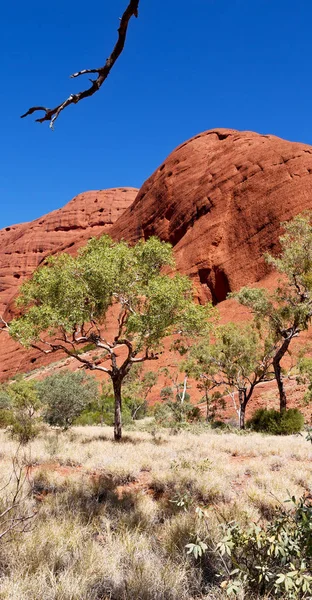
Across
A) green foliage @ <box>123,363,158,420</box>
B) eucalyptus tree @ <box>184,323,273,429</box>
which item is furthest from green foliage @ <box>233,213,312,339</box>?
green foliage @ <box>123,363,158,420</box>

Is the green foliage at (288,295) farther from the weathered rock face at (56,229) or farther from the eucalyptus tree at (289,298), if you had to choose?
the weathered rock face at (56,229)

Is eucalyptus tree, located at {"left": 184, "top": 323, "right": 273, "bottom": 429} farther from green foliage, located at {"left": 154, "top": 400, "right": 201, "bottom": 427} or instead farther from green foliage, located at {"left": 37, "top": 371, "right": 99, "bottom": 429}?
green foliage, located at {"left": 37, "top": 371, "right": 99, "bottom": 429}

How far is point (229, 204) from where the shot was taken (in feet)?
192

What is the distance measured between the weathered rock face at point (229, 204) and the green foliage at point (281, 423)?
1271 inches

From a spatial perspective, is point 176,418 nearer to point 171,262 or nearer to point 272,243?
point 171,262

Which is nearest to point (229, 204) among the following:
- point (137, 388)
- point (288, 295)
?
point (137, 388)

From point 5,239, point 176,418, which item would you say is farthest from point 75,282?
point 5,239

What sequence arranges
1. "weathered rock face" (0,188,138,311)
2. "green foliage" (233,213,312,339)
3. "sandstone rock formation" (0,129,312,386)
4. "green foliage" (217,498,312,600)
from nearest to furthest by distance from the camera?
"green foliage" (217,498,312,600) < "green foliage" (233,213,312,339) < "sandstone rock formation" (0,129,312,386) < "weathered rock face" (0,188,138,311)

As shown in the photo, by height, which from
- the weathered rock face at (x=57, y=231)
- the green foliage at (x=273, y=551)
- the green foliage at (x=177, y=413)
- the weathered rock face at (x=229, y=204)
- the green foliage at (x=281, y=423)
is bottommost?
the green foliage at (x=177, y=413)

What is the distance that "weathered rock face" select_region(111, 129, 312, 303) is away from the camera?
51.6m

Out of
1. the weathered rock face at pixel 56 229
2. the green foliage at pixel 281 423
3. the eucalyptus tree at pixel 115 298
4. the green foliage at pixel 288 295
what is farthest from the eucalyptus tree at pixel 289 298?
the weathered rock face at pixel 56 229

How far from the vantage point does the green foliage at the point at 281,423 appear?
698 inches

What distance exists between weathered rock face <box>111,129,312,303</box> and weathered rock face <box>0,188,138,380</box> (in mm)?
39902

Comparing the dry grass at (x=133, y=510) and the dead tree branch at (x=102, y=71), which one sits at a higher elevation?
the dead tree branch at (x=102, y=71)
